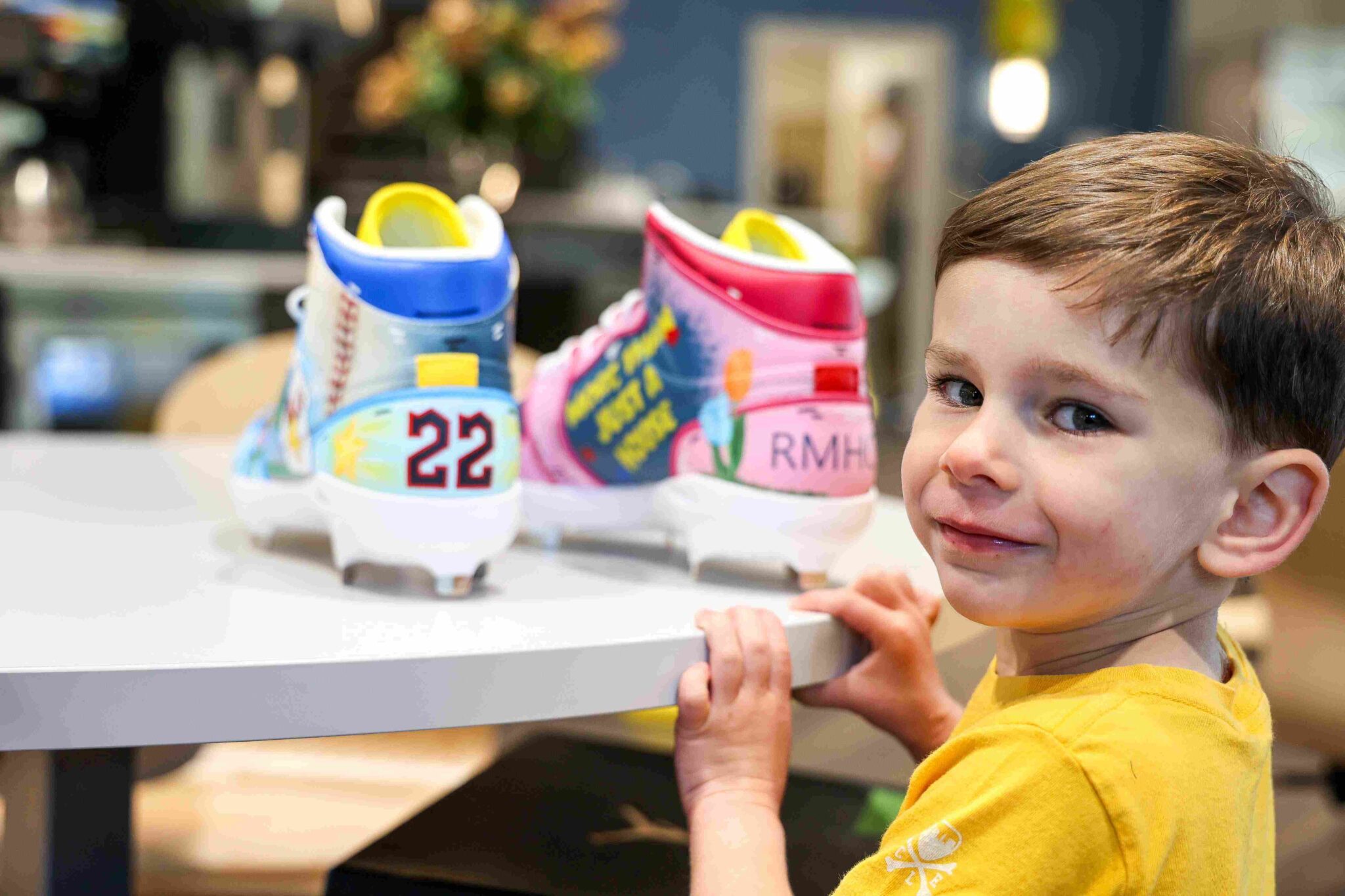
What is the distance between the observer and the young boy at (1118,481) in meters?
0.55

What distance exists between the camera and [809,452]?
2.54 feet

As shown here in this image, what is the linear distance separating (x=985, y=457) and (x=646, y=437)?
0.97 ft

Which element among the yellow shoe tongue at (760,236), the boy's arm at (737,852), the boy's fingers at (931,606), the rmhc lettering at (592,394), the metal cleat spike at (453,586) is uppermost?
the yellow shoe tongue at (760,236)

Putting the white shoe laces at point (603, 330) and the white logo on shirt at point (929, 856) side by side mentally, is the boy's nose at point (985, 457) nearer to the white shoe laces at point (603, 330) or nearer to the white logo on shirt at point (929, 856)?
the white logo on shirt at point (929, 856)

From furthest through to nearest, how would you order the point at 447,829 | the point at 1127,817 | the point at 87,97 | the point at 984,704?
the point at 87,97 < the point at 447,829 < the point at 984,704 < the point at 1127,817

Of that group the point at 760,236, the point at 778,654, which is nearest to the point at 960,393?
the point at 778,654

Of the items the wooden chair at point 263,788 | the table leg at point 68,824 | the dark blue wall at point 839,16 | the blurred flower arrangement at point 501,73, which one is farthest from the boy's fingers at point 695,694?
the dark blue wall at point 839,16

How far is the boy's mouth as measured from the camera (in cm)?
59

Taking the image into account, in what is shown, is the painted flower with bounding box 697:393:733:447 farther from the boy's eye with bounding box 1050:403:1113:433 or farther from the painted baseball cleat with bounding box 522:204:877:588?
the boy's eye with bounding box 1050:403:1113:433

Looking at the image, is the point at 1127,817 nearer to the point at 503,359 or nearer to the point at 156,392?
the point at 503,359

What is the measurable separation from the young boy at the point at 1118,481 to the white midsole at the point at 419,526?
9.3 inches

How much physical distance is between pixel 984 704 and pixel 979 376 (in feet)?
0.59

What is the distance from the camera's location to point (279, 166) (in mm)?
3916

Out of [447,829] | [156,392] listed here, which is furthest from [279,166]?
[447,829]
